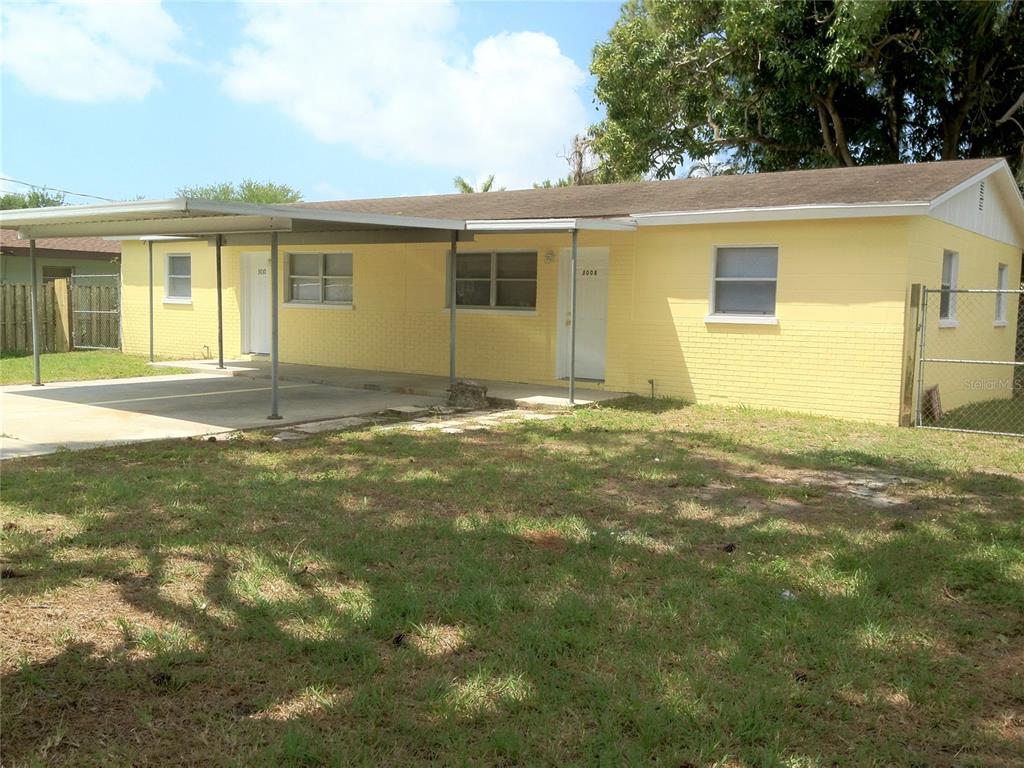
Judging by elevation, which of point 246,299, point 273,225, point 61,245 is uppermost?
point 61,245

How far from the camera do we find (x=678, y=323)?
12945mm

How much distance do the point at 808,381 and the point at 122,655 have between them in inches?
389

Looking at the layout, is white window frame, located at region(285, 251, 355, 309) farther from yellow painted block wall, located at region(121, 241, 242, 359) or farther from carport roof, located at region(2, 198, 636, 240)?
carport roof, located at region(2, 198, 636, 240)

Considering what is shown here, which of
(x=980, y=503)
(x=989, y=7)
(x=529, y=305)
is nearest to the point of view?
(x=980, y=503)

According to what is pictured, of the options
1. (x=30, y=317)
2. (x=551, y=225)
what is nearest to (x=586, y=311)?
(x=551, y=225)

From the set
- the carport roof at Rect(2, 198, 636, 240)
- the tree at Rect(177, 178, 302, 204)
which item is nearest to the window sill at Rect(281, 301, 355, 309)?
the carport roof at Rect(2, 198, 636, 240)

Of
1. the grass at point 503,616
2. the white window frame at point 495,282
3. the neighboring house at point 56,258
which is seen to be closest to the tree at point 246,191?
the neighboring house at point 56,258

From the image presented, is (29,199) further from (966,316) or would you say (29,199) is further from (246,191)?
(966,316)

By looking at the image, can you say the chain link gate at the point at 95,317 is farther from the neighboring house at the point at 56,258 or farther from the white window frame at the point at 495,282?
the white window frame at the point at 495,282

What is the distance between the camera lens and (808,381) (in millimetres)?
11914

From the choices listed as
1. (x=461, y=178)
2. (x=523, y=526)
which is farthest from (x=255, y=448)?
(x=461, y=178)

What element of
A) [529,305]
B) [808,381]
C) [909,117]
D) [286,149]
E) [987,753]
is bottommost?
[987,753]

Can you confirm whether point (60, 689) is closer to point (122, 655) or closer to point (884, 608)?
point (122, 655)

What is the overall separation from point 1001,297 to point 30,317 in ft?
66.1
